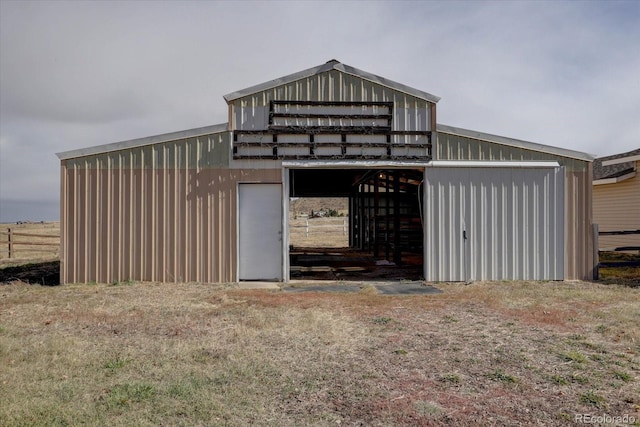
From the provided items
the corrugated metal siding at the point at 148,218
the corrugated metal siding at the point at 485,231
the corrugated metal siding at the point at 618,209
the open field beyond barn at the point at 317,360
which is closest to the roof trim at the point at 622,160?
the corrugated metal siding at the point at 618,209

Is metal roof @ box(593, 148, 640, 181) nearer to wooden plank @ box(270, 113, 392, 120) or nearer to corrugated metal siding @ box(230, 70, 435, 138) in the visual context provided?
corrugated metal siding @ box(230, 70, 435, 138)

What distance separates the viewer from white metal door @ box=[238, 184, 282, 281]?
34.1 feet

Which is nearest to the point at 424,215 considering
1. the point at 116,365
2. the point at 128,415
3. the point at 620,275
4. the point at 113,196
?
the point at 620,275

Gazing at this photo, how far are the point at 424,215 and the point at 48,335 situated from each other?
7446 millimetres

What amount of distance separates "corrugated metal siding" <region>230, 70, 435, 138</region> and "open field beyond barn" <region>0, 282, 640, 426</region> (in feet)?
13.3

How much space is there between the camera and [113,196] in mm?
10141

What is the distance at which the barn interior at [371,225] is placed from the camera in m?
12.6

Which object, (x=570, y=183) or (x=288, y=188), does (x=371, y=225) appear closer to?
(x=288, y=188)

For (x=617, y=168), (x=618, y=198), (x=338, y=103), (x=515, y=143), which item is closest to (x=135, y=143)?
(x=338, y=103)

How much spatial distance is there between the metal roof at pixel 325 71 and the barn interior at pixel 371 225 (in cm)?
210

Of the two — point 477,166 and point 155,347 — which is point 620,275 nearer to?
point 477,166

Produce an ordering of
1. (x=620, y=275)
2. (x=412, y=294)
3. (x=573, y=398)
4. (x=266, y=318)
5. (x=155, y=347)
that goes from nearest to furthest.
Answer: (x=573, y=398) → (x=155, y=347) → (x=266, y=318) → (x=412, y=294) → (x=620, y=275)

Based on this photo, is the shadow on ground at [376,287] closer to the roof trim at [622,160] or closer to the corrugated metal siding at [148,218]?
the corrugated metal siding at [148,218]

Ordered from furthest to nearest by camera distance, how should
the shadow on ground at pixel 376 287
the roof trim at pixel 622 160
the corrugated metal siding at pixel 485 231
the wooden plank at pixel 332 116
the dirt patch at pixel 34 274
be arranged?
1. the roof trim at pixel 622 160
2. the dirt patch at pixel 34 274
3. the corrugated metal siding at pixel 485 231
4. the wooden plank at pixel 332 116
5. the shadow on ground at pixel 376 287
